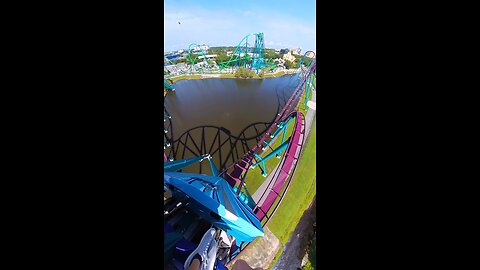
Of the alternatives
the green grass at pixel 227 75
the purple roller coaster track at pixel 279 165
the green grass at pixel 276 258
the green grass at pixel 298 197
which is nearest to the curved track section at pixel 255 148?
the purple roller coaster track at pixel 279 165

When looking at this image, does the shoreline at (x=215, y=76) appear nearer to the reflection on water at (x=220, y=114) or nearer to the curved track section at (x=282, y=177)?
the reflection on water at (x=220, y=114)

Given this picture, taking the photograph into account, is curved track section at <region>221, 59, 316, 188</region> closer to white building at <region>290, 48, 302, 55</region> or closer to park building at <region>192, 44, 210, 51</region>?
white building at <region>290, 48, 302, 55</region>

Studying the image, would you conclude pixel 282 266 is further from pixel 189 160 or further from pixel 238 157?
pixel 189 160

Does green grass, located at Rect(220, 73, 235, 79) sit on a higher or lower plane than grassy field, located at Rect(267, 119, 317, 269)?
higher

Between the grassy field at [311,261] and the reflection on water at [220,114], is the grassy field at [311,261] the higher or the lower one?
the lower one

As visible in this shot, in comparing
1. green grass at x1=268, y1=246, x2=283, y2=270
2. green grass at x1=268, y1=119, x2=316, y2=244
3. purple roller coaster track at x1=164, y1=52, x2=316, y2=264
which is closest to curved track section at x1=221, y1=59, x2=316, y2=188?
purple roller coaster track at x1=164, y1=52, x2=316, y2=264

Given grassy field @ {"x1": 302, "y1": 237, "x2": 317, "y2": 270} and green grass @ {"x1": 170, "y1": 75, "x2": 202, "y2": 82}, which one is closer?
green grass @ {"x1": 170, "y1": 75, "x2": 202, "y2": 82}
